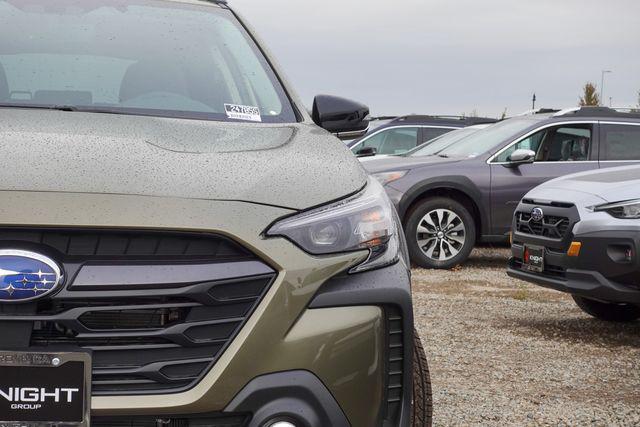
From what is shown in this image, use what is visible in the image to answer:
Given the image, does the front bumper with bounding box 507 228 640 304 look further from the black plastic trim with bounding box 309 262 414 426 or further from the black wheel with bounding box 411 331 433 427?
the black plastic trim with bounding box 309 262 414 426

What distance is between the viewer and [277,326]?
239 cm

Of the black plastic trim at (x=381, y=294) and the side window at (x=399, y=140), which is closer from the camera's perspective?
the black plastic trim at (x=381, y=294)

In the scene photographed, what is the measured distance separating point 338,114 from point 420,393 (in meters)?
1.26

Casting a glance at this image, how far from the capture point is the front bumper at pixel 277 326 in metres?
2.33

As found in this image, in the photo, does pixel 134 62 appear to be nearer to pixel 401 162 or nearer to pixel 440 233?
pixel 440 233

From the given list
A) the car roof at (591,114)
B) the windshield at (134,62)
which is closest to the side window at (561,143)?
the car roof at (591,114)

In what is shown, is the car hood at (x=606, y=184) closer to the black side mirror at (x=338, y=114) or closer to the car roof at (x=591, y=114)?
the black side mirror at (x=338, y=114)

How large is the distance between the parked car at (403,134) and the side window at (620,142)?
5.00m

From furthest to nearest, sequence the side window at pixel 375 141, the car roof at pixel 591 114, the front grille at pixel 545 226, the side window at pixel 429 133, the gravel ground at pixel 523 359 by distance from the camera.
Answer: the side window at pixel 429 133
the side window at pixel 375 141
the car roof at pixel 591 114
the front grille at pixel 545 226
the gravel ground at pixel 523 359

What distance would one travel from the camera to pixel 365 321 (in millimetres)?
2508

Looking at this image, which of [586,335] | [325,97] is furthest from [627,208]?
[325,97]

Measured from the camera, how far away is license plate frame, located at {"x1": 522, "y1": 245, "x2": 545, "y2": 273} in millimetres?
6891

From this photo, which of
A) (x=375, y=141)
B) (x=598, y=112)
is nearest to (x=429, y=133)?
(x=375, y=141)

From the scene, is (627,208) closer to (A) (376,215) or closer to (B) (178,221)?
(A) (376,215)
